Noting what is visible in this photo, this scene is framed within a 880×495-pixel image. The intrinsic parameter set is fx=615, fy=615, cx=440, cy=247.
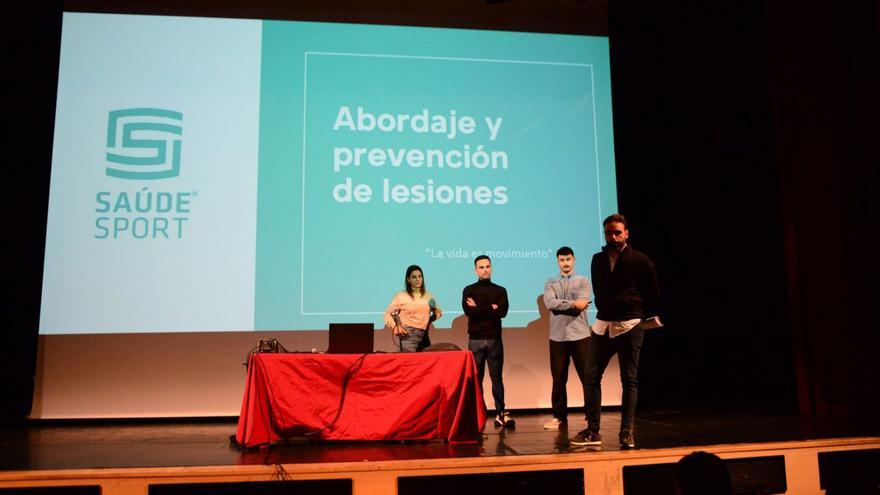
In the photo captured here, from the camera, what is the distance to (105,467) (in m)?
2.80

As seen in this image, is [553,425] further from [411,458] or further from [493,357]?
[411,458]

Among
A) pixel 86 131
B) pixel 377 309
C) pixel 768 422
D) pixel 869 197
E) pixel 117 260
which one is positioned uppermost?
pixel 86 131

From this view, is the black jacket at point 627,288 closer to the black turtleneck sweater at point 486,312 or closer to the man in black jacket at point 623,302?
the man in black jacket at point 623,302

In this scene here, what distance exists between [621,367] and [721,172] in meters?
3.21

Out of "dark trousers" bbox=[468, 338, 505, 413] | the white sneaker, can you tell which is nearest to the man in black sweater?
"dark trousers" bbox=[468, 338, 505, 413]

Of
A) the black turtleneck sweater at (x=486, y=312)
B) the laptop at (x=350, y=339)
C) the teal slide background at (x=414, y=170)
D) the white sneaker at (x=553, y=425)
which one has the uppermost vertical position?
the teal slide background at (x=414, y=170)

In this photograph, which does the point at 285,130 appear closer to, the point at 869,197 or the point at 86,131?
the point at 86,131

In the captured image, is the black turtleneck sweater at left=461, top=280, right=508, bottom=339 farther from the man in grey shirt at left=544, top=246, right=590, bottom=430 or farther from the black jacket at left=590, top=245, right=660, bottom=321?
Answer: the black jacket at left=590, top=245, right=660, bottom=321

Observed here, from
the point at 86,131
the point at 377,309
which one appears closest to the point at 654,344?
the point at 377,309

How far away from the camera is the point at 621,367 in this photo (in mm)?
3350

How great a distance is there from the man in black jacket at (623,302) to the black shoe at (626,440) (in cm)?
4

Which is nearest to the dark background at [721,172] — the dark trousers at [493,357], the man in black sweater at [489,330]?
the man in black sweater at [489,330]

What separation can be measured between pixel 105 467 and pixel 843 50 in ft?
19.0

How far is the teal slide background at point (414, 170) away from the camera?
16.8 ft
